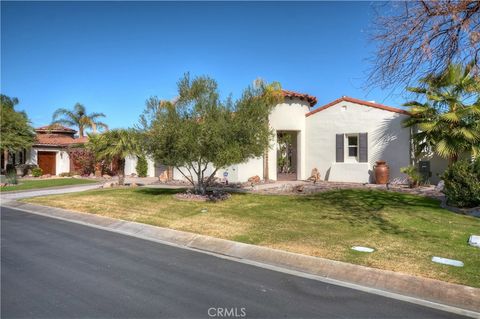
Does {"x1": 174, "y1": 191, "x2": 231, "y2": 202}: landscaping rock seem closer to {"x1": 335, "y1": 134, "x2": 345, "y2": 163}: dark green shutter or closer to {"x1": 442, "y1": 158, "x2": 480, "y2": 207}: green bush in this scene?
{"x1": 442, "y1": 158, "x2": 480, "y2": 207}: green bush

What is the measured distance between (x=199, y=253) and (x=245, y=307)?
8.95 ft

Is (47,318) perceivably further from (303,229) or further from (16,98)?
(16,98)

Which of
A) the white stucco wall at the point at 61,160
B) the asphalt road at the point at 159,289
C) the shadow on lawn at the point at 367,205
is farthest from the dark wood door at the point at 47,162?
the asphalt road at the point at 159,289

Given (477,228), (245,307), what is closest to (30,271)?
(245,307)

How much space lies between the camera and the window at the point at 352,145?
18422 mm

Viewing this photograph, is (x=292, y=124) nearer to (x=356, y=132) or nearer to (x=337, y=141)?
(x=337, y=141)

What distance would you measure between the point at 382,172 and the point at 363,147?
1661 millimetres

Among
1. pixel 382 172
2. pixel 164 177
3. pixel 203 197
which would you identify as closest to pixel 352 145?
pixel 382 172

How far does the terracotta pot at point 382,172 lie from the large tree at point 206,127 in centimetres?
727

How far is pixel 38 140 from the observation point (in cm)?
2855

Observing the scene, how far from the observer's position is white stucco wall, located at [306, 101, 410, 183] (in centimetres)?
1678

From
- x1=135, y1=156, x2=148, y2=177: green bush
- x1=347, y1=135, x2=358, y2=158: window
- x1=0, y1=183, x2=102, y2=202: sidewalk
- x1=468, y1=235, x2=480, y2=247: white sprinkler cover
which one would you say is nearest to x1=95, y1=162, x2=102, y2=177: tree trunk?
x1=135, y1=156, x2=148, y2=177: green bush

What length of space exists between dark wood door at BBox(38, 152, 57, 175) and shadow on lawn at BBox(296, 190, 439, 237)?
77.4ft

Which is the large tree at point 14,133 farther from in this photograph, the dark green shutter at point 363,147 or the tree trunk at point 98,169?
the dark green shutter at point 363,147
